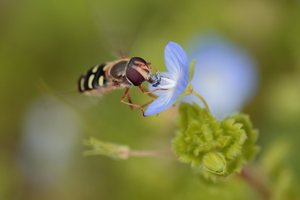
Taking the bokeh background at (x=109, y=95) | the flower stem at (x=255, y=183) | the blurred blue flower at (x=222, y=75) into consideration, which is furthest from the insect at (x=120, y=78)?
the blurred blue flower at (x=222, y=75)

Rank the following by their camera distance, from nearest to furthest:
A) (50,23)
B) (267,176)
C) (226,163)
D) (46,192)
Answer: (226,163)
(267,176)
(46,192)
(50,23)

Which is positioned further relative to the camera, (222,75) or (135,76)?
(222,75)

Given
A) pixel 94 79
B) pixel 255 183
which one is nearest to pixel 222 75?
pixel 255 183

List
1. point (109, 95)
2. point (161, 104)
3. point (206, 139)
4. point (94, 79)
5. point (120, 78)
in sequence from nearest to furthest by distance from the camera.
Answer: point (161, 104) < point (206, 139) < point (120, 78) < point (94, 79) < point (109, 95)

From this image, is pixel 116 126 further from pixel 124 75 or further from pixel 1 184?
pixel 124 75

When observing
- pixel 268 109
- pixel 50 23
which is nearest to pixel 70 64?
pixel 50 23

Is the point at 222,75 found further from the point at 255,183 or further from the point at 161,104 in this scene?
the point at 161,104

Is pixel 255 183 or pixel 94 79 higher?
pixel 94 79
